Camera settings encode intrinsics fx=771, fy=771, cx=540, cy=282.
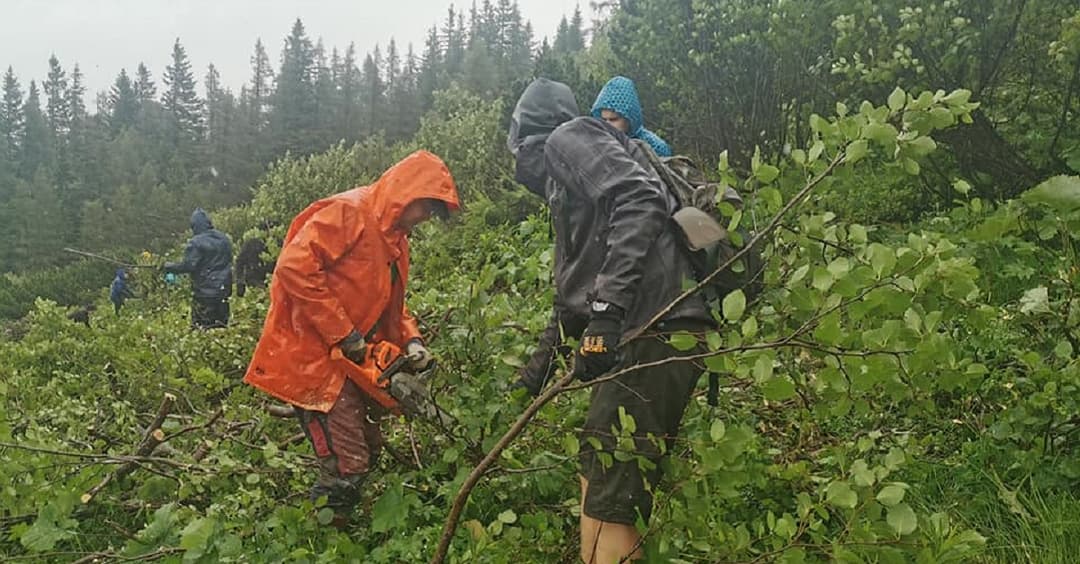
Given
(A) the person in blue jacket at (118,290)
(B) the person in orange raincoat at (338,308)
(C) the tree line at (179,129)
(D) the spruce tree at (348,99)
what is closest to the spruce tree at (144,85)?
(C) the tree line at (179,129)

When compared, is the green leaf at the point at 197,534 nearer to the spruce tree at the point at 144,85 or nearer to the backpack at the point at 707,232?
the backpack at the point at 707,232

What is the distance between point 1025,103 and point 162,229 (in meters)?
43.7

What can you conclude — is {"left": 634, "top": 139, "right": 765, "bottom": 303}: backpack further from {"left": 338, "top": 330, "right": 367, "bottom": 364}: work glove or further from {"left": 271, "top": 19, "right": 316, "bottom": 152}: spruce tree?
{"left": 271, "top": 19, "right": 316, "bottom": 152}: spruce tree

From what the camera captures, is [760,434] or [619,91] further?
[760,434]

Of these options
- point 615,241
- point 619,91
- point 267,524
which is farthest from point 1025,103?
point 267,524

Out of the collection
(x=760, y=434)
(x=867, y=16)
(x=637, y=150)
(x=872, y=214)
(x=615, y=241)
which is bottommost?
(x=760, y=434)

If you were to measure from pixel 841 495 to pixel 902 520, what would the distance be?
13 centimetres

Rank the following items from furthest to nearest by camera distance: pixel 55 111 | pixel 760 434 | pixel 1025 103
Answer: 1. pixel 55 111
2. pixel 1025 103
3. pixel 760 434

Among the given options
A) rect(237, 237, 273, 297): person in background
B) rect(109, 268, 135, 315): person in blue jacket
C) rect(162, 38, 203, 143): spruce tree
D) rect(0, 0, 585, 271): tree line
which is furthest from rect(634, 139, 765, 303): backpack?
rect(162, 38, 203, 143): spruce tree

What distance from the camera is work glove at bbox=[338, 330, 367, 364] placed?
3.24 m

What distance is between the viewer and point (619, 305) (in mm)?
2369

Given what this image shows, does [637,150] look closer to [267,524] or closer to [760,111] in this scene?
[267,524]

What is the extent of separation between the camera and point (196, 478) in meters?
3.37

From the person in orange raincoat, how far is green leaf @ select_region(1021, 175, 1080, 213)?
224 cm
